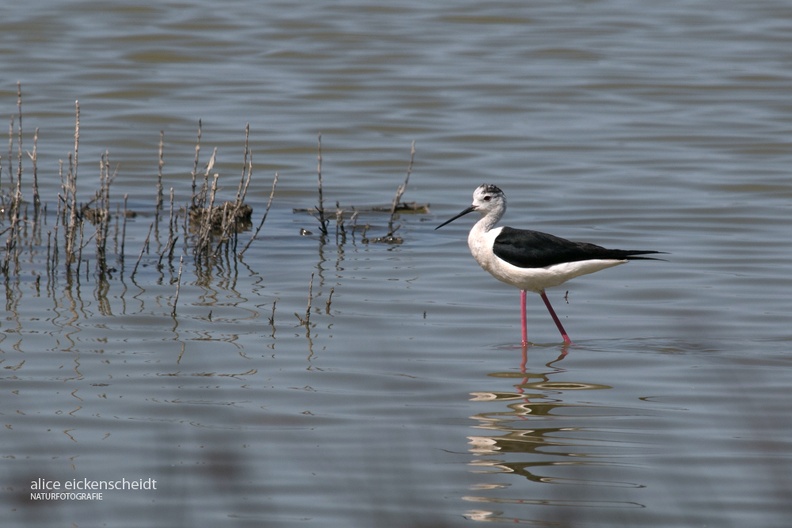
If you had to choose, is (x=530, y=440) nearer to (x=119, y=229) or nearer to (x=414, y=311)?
(x=414, y=311)

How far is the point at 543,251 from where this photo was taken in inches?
343

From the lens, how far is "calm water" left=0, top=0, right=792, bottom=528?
5941 mm

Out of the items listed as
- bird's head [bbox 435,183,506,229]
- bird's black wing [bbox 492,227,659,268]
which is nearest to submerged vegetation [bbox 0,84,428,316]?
bird's black wing [bbox 492,227,659,268]

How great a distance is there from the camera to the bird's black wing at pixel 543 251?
28.2 feet

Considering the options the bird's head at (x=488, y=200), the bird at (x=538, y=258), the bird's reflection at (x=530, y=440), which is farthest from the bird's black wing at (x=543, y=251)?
the bird's reflection at (x=530, y=440)

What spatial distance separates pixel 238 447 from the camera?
639 centimetres

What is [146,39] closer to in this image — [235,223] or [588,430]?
[235,223]

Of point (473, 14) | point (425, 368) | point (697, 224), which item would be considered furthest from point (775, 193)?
point (473, 14)

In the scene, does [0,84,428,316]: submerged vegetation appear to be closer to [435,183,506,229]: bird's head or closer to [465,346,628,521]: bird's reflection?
[435,183,506,229]: bird's head

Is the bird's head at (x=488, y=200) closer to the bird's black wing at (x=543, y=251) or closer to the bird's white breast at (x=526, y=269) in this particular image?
the bird's white breast at (x=526, y=269)

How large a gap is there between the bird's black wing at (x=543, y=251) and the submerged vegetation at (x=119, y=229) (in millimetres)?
1385

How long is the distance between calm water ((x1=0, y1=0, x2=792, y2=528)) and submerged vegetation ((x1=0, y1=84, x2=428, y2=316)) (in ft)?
0.35

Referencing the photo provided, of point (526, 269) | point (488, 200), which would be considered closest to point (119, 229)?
point (488, 200)

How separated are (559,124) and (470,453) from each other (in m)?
11.3
